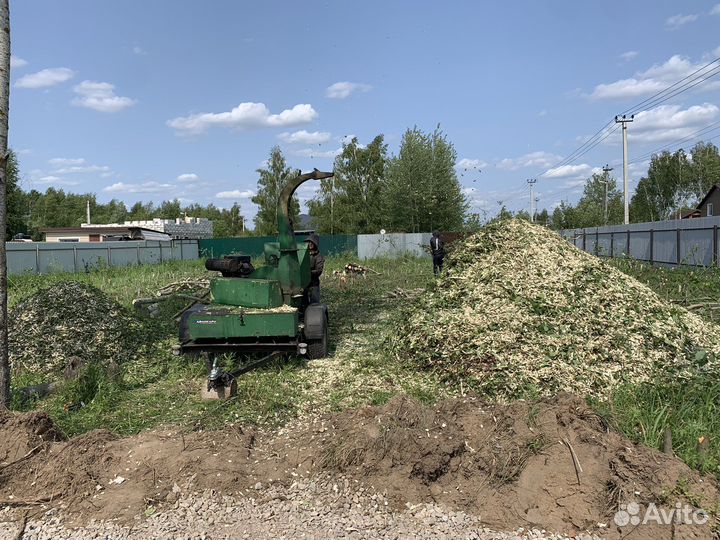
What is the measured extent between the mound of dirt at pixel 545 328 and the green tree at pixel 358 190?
3366 centimetres

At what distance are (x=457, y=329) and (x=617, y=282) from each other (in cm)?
245

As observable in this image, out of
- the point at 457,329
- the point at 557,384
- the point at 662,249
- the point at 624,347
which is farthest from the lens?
the point at 662,249

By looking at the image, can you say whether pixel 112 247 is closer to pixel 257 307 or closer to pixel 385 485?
pixel 257 307

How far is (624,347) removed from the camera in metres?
5.74

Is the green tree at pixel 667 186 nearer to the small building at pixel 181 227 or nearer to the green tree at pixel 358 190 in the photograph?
the green tree at pixel 358 190

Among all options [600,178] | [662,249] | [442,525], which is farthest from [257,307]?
[600,178]

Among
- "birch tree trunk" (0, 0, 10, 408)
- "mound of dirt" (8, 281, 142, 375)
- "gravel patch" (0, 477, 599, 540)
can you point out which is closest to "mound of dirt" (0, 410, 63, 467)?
"gravel patch" (0, 477, 599, 540)

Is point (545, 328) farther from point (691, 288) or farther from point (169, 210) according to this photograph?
point (169, 210)

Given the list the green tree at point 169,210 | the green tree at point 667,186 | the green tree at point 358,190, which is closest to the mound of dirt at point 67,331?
the green tree at point 358,190

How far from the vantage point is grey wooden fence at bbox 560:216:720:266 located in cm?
1650

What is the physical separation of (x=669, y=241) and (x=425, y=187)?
1710 centimetres

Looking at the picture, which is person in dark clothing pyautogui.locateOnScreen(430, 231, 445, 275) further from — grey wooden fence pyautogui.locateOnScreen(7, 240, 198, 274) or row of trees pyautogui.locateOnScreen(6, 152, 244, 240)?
row of trees pyautogui.locateOnScreen(6, 152, 244, 240)

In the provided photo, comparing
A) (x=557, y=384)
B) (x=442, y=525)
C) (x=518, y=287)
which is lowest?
(x=442, y=525)

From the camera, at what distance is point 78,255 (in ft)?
77.5
